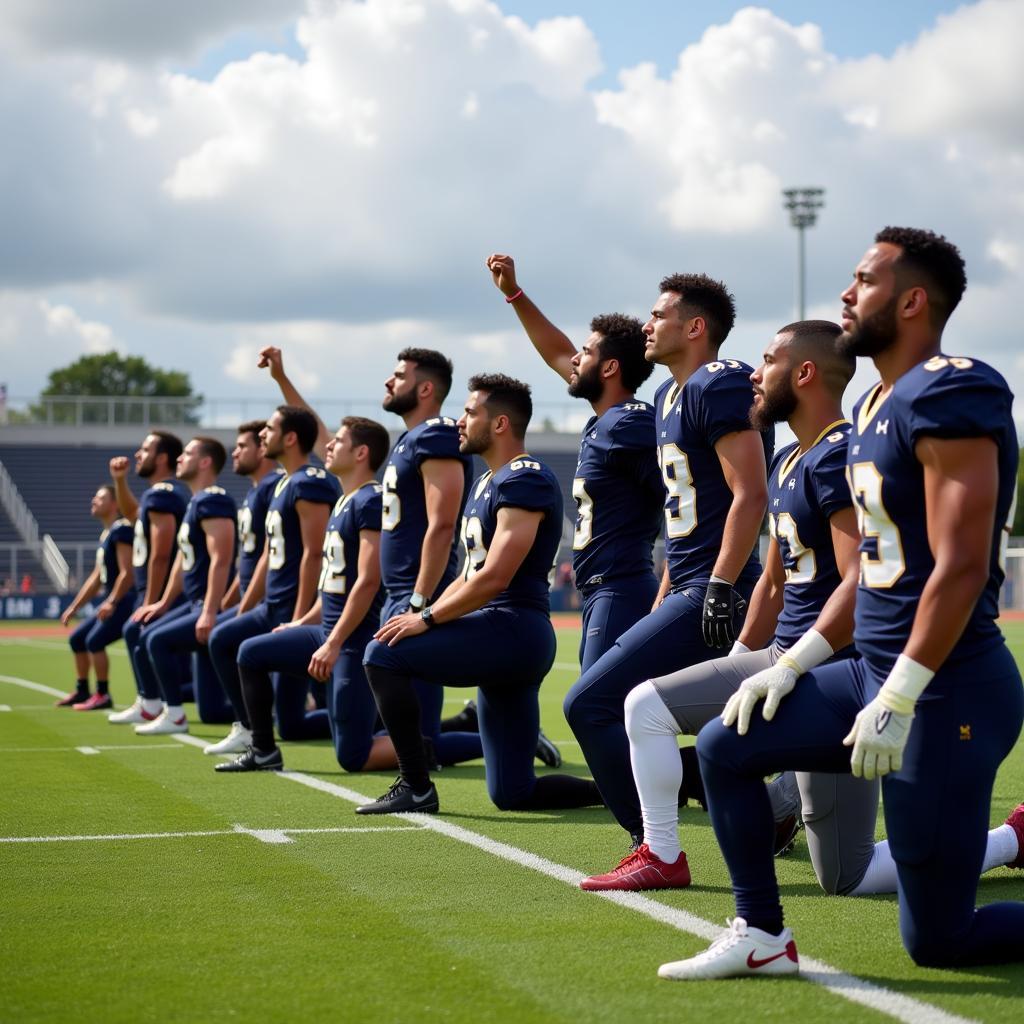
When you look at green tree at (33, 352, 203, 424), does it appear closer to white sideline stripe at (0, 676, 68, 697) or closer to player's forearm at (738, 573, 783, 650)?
white sideline stripe at (0, 676, 68, 697)

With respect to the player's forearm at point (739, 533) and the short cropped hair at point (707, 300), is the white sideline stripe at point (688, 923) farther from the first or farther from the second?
the short cropped hair at point (707, 300)

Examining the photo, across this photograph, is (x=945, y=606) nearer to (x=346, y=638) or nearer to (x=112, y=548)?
(x=346, y=638)

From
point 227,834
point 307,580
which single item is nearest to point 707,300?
point 227,834

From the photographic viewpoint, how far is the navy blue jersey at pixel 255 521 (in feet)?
34.6

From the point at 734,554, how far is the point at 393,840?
206 centimetres

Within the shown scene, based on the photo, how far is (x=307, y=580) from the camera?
9.27 metres

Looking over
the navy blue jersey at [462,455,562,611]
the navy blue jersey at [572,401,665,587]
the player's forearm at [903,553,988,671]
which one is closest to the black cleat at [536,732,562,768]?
the navy blue jersey at [462,455,562,611]

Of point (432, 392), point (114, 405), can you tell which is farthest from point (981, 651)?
point (114, 405)

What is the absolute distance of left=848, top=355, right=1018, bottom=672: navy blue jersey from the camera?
363 centimetres

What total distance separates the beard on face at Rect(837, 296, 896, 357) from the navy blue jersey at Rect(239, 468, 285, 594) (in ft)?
22.6

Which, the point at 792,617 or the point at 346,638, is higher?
the point at 792,617

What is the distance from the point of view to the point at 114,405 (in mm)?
49312

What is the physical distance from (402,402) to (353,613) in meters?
1.20

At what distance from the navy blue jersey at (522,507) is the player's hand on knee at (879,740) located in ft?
10.2
